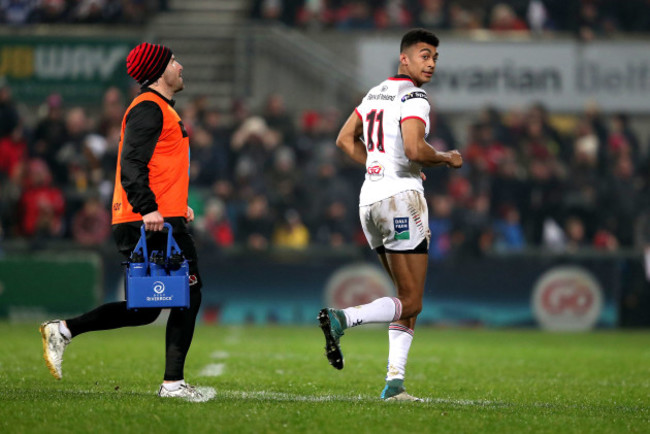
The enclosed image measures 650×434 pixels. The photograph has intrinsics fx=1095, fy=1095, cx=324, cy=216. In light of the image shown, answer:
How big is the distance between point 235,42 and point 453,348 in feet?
37.3

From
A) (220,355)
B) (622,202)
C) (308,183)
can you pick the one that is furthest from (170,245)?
(622,202)

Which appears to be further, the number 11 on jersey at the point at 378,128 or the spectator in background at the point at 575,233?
the spectator in background at the point at 575,233

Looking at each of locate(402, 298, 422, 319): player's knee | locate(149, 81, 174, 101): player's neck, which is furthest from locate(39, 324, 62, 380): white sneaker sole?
locate(402, 298, 422, 319): player's knee

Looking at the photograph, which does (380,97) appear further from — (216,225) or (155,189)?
(216,225)

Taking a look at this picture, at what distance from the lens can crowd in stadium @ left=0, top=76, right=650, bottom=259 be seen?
1839 cm

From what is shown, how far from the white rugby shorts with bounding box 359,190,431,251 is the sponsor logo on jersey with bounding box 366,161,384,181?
0.19 meters

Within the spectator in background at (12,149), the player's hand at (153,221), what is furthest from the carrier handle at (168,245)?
the spectator in background at (12,149)

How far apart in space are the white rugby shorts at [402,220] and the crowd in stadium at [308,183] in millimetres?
10758

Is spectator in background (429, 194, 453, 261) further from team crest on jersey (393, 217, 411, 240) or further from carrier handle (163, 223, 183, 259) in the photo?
carrier handle (163, 223, 183, 259)

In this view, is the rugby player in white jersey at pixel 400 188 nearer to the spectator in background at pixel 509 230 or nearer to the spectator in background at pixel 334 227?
the spectator in background at pixel 334 227

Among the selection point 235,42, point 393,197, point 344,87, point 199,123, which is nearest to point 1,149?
point 199,123

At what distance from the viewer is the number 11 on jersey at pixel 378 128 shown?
24.8ft

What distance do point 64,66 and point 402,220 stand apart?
16.6m

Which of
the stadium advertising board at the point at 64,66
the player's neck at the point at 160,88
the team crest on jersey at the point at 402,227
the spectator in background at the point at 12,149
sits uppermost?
the stadium advertising board at the point at 64,66
